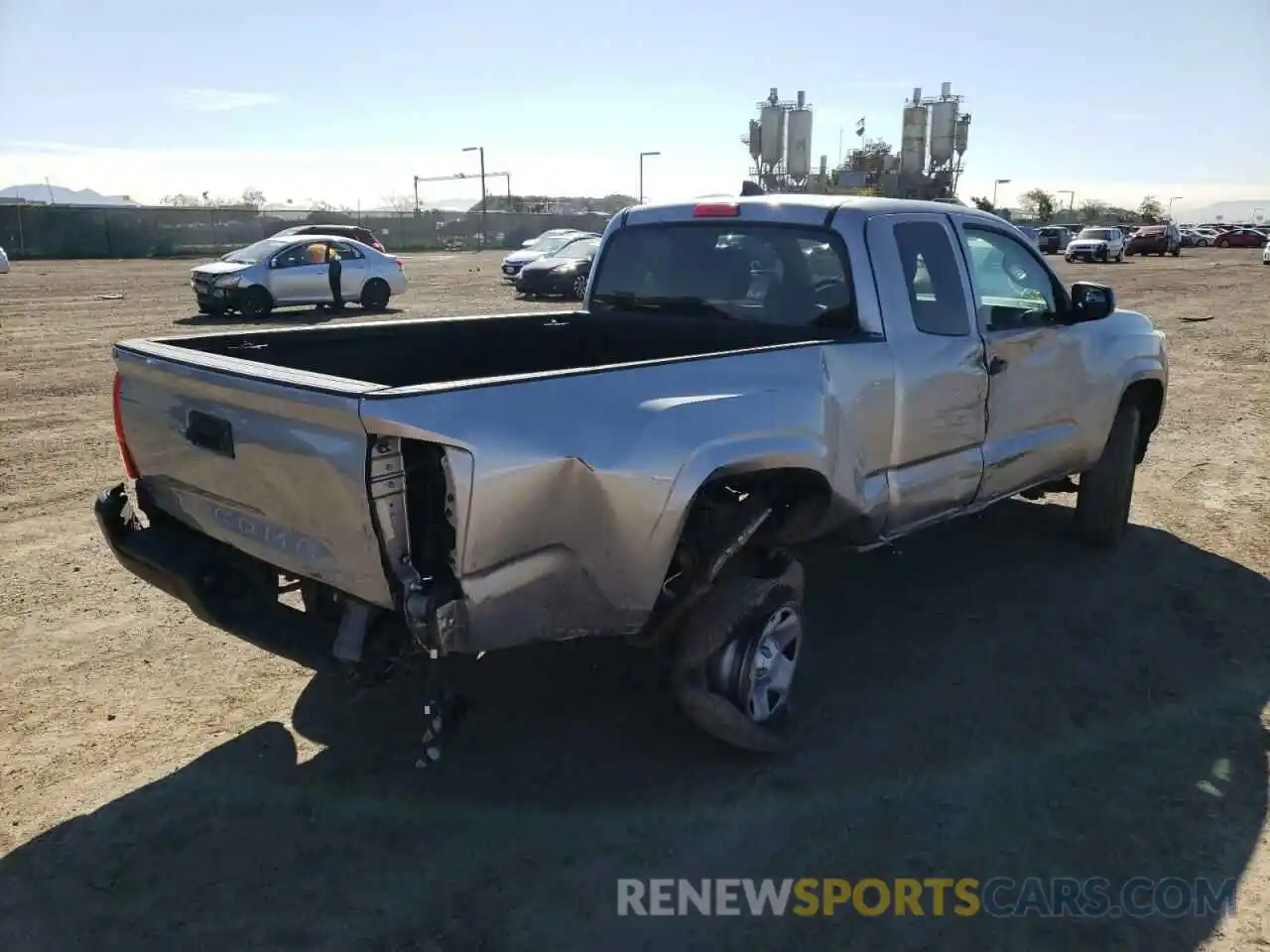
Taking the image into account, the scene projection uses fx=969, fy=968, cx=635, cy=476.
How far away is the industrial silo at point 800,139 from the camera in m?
45.9

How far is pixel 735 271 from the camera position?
180 inches

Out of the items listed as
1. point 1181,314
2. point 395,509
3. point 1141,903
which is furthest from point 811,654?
point 1181,314

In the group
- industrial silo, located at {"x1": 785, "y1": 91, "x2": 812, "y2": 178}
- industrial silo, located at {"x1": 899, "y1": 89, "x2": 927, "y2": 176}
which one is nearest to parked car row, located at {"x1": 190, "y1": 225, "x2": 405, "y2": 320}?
industrial silo, located at {"x1": 785, "y1": 91, "x2": 812, "y2": 178}

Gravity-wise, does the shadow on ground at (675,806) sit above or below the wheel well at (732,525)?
below

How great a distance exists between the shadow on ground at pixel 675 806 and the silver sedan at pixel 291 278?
15.5m

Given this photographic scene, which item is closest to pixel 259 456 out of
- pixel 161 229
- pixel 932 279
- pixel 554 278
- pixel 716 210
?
pixel 716 210

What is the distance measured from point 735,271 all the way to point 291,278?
15977 mm

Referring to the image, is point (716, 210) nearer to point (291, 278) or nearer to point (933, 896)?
point (933, 896)

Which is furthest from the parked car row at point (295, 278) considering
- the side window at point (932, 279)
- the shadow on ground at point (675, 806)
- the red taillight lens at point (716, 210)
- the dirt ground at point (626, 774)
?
the side window at point (932, 279)

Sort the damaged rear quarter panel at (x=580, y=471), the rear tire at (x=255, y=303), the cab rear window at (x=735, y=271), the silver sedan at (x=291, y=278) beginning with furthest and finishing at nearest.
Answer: the rear tire at (x=255, y=303), the silver sedan at (x=291, y=278), the cab rear window at (x=735, y=271), the damaged rear quarter panel at (x=580, y=471)

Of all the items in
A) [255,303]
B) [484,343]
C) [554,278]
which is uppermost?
[484,343]

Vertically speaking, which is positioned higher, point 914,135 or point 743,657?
point 914,135

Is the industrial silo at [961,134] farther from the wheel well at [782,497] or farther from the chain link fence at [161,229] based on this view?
the wheel well at [782,497]

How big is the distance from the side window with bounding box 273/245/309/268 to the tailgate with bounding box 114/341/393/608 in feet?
52.7
